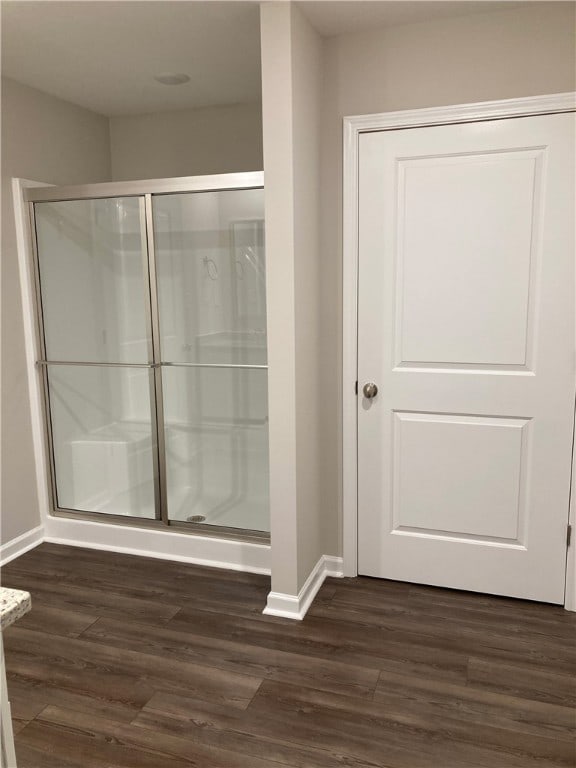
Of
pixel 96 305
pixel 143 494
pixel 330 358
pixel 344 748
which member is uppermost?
pixel 96 305

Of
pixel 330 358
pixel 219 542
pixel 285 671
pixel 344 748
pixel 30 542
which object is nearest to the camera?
pixel 344 748

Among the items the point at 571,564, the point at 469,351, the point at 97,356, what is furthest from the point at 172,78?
the point at 571,564

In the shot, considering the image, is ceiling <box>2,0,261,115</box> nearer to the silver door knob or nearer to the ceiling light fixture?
the ceiling light fixture

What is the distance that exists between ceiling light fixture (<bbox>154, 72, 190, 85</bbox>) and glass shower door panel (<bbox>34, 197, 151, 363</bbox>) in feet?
2.08

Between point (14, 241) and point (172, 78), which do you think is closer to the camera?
point (172, 78)

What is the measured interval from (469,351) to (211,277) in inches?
53.1

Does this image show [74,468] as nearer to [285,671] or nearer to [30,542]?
[30,542]

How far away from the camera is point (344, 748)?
1.92 m

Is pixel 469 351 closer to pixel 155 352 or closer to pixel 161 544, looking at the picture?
pixel 155 352

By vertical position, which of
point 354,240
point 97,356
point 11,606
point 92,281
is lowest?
point 11,606

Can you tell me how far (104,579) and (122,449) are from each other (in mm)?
825

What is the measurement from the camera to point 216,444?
341cm

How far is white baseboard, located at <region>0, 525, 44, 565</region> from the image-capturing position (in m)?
3.23

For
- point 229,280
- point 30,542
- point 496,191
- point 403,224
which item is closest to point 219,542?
point 30,542
